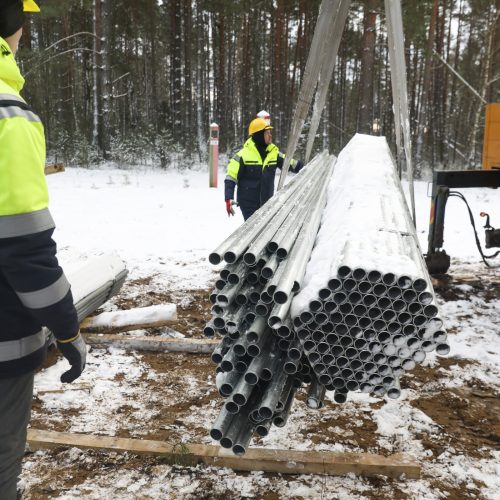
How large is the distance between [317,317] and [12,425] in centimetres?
150

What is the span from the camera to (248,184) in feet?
24.3

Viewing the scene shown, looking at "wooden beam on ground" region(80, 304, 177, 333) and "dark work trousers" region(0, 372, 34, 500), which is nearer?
"dark work trousers" region(0, 372, 34, 500)

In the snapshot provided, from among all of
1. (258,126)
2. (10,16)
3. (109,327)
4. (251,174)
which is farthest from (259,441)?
(258,126)

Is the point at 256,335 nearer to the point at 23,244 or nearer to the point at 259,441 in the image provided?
the point at 23,244

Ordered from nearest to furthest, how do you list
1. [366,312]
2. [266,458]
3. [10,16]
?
[10,16] → [366,312] → [266,458]

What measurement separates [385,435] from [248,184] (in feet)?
14.9

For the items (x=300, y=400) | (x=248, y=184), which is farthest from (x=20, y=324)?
(x=248, y=184)

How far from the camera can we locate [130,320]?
17.3 feet

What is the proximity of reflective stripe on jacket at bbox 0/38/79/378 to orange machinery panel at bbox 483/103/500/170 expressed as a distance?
5.93 meters

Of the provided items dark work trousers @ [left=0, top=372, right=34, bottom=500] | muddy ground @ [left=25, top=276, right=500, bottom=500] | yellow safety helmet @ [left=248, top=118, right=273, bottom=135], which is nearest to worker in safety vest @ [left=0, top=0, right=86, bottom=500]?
dark work trousers @ [left=0, top=372, right=34, bottom=500]

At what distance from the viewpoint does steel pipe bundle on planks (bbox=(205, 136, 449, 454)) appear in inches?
91.7

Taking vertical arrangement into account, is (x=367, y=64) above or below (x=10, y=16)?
above

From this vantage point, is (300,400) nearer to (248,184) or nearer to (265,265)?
(265,265)

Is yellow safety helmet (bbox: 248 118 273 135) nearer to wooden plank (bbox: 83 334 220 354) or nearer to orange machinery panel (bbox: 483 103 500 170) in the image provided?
orange machinery panel (bbox: 483 103 500 170)
